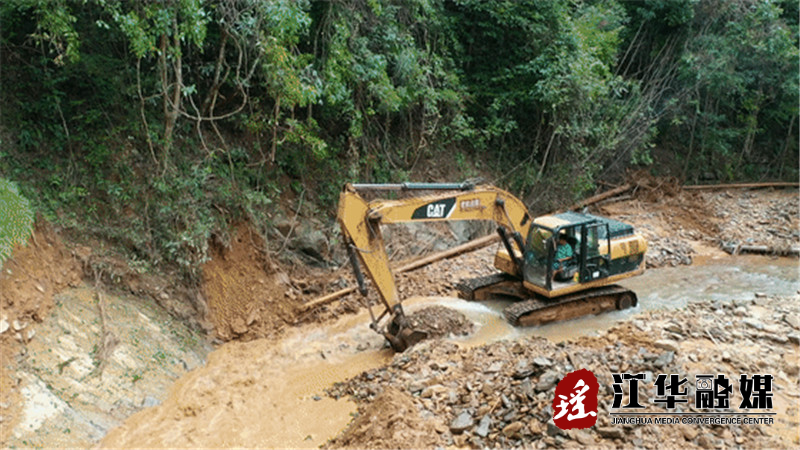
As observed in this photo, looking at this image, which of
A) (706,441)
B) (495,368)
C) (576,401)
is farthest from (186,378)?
(706,441)

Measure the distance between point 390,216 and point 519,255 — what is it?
2.82 m

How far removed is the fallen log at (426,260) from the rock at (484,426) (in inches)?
156

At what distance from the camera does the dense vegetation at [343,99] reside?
6871 mm

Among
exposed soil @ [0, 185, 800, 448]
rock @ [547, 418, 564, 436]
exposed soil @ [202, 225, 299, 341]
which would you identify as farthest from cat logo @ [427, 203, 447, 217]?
rock @ [547, 418, 564, 436]

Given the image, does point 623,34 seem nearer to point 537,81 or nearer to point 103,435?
point 537,81

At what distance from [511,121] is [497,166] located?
Answer: 123 cm

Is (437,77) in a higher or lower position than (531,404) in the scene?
higher

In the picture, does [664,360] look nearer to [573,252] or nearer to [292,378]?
[573,252]

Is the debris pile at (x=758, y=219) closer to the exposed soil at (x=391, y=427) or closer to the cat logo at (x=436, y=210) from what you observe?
the cat logo at (x=436, y=210)

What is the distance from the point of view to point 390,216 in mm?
6480

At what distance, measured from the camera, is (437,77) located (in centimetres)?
1127

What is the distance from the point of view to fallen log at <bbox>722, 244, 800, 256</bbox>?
1126cm

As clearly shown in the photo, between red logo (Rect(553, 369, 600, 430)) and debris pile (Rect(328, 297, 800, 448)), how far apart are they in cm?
7

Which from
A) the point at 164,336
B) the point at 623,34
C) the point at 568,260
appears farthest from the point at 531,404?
the point at 623,34
